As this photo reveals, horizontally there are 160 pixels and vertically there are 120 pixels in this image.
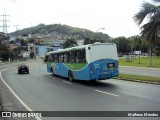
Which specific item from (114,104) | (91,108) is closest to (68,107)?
(91,108)

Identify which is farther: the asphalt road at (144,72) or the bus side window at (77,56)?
the asphalt road at (144,72)

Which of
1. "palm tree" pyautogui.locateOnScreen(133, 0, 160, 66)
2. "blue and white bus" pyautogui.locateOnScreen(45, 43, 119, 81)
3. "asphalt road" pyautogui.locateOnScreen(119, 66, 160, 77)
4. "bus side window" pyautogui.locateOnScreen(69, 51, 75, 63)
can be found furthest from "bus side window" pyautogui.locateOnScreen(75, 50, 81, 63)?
"asphalt road" pyautogui.locateOnScreen(119, 66, 160, 77)

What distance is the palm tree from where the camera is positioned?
20484 mm

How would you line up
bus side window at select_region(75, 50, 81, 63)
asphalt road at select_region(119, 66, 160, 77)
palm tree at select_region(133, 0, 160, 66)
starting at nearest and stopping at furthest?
palm tree at select_region(133, 0, 160, 66)
bus side window at select_region(75, 50, 81, 63)
asphalt road at select_region(119, 66, 160, 77)

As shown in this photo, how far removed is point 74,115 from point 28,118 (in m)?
1.56

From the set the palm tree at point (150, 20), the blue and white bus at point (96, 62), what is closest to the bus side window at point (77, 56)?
the blue and white bus at point (96, 62)

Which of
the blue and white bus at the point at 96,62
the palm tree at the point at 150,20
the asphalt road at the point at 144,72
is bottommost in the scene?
the asphalt road at the point at 144,72

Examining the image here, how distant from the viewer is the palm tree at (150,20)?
2048cm

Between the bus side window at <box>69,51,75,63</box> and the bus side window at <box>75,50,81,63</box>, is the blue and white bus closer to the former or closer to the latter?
the bus side window at <box>75,50,81,63</box>

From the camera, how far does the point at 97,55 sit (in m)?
20.8

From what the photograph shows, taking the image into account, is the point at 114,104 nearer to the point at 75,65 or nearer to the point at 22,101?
the point at 22,101

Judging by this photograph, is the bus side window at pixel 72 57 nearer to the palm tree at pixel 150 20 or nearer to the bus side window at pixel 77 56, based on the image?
the bus side window at pixel 77 56

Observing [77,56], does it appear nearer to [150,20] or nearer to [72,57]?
[72,57]

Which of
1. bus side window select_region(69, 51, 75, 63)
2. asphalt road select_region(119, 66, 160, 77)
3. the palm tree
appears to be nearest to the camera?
the palm tree
